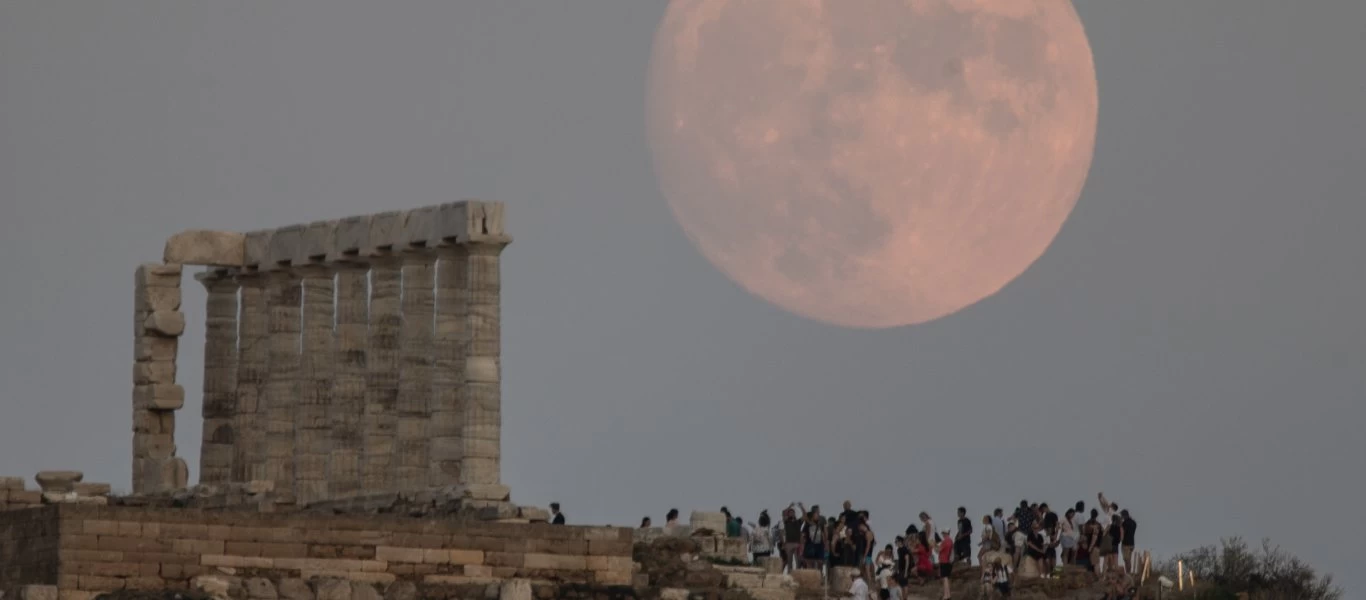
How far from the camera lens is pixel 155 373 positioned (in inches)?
3182

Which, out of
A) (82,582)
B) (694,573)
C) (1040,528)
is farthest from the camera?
(1040,528)

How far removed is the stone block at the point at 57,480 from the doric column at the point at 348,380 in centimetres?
474

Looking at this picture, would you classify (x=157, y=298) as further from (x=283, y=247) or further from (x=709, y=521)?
(x=709, y=521)

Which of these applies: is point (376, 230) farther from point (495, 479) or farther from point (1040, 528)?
point (1040, 528)

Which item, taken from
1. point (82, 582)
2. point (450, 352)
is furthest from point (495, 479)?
point (82, 582)

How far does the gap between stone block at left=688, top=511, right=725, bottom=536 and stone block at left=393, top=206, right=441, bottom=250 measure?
24.3 feet

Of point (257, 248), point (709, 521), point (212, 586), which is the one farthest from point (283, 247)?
point (212, 586)

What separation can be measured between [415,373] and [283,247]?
530cm

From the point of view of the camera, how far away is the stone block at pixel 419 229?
74.1 meters

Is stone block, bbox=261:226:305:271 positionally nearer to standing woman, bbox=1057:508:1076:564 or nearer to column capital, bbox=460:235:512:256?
column capital, bbox=460:235:512:256

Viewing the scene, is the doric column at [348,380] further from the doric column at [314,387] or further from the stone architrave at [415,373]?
the stone architrave at [415,373]

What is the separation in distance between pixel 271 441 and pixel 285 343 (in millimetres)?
1866

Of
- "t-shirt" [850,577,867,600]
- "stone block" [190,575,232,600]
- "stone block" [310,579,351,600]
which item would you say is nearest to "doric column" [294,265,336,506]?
"t-shirt" [850,577,867,600]

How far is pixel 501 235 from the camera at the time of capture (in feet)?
240
